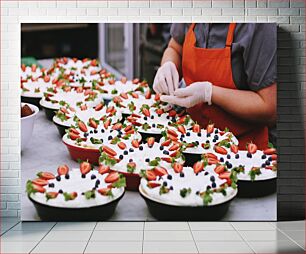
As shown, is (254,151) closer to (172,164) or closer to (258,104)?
(258,104)

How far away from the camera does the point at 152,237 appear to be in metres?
3.49

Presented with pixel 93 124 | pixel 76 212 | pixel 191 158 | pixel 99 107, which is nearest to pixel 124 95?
pixel 99 107

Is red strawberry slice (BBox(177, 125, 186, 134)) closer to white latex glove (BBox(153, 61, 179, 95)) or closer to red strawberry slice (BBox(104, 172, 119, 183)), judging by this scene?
white latex glove (BBox(153, 61, 179, 95))

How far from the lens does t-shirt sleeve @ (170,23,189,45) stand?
3.86 m

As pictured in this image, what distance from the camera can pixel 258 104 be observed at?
12.7 ft

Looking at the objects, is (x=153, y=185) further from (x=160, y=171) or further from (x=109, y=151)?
(x=109, y=151)

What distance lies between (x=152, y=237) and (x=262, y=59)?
1365 millimetres

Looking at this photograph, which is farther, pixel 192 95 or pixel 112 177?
pixel 192 95

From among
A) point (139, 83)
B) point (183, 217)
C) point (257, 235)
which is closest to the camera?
point (257, 235)

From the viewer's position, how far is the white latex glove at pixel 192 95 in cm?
387

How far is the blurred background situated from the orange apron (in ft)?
0.72

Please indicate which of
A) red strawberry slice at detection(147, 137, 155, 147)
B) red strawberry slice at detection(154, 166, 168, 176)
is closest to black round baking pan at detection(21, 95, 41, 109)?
red strawberry slice at detection(147, 137, 155, 147)

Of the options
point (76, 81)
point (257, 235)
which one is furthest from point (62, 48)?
point (257, 235)

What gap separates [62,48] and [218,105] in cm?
122
